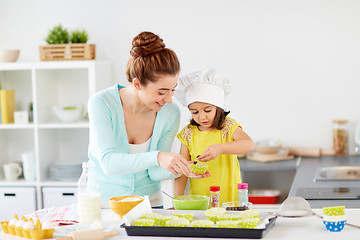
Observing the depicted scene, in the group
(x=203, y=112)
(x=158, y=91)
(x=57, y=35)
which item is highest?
(x=57, y=35)

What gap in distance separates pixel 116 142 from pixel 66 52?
66.8 inches

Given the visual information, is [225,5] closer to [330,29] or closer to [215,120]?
[330,29]

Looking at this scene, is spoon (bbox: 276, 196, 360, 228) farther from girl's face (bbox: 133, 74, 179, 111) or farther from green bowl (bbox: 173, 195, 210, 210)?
girl's face (bbox: 133, 74, 179, 111)

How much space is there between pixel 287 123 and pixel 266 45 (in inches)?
23.6

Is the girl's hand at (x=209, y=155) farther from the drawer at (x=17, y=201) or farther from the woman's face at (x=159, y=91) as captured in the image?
the drawer at (x=17, y=201)

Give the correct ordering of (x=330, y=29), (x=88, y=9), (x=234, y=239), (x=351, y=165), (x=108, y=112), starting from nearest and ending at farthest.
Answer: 1. (x=234, y=239)
2. (x=108, y=112)
3. (x=351, y=165)
4. (x=330, y=29)
5. (x=88, y=9)

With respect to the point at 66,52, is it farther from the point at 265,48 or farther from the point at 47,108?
the point at 265,48

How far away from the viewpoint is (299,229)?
197 cm

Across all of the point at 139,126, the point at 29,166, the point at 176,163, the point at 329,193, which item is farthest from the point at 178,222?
the point at 29,166

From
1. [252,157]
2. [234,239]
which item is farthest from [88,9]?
[234,239]

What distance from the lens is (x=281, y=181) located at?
433cm

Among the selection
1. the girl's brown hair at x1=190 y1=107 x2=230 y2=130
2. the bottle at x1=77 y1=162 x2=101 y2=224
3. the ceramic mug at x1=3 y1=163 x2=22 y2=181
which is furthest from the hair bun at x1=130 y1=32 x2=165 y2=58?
the ceramic mug at x1=3 y1=163 x2=22 y2=181

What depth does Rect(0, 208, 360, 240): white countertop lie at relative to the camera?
1888 mm

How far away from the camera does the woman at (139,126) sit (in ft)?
7.91
